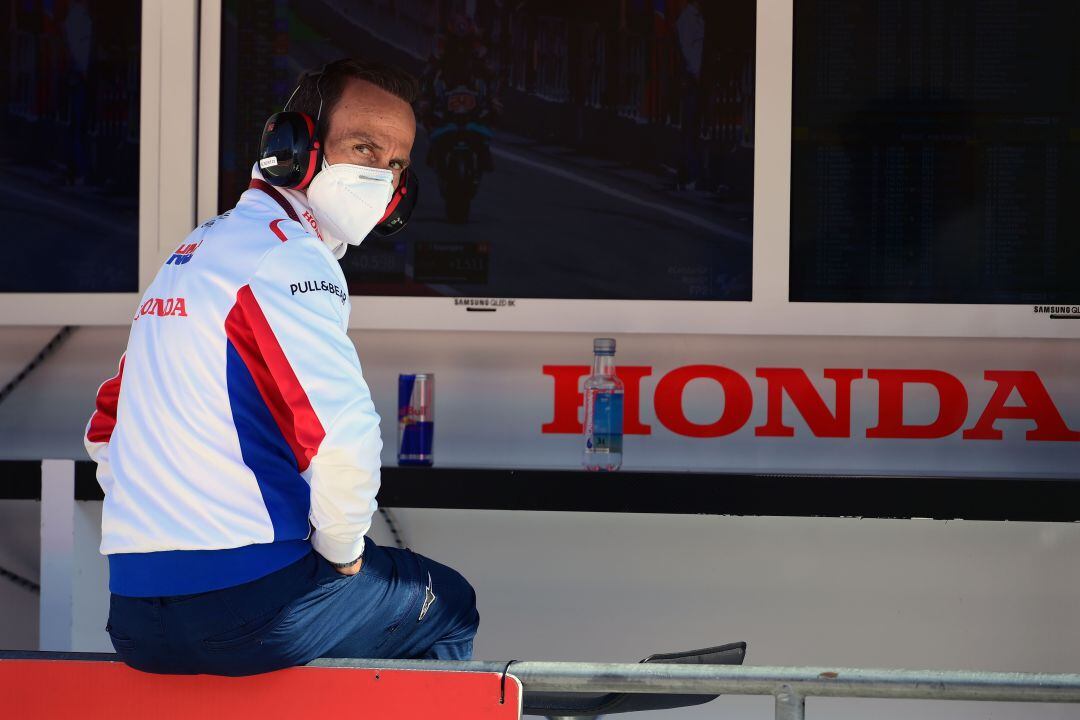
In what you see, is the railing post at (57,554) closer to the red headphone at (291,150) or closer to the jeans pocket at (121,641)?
the jeans pocket at (121,641)

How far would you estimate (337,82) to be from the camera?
5.31 ft

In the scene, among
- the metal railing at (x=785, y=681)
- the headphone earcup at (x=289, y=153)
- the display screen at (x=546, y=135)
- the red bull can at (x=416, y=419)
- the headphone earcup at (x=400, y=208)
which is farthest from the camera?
the display screen at (x=546, y=135)

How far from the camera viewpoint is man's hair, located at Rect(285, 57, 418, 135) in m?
1.62

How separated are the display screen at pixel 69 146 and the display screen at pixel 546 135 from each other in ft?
0.78

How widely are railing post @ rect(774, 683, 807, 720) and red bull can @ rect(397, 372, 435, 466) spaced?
1.17 meters

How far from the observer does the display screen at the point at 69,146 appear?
101 inches

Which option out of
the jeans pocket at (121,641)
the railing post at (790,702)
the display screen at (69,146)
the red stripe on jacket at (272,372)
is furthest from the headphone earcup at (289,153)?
the display screen at (69,146)

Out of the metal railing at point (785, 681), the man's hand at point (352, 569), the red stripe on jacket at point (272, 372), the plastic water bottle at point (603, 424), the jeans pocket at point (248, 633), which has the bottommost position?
the metal railing at point (785, 681)

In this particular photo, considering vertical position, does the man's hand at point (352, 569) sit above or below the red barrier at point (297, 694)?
above

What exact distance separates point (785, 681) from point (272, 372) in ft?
2.22

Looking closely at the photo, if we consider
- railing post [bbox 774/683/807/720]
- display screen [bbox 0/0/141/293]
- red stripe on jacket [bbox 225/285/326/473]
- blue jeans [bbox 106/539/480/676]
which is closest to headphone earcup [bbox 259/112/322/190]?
red stripe on jacket [bbox 225/285/326/473]

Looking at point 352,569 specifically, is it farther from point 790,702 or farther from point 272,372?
point 790,702

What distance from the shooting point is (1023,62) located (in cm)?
244

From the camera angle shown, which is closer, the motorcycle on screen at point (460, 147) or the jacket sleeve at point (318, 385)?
the jacket sleeve at point (318, 385)
